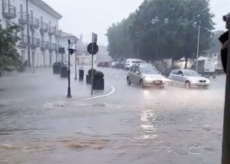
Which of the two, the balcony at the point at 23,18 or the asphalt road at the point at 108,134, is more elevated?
the balcony at the point at 23,18

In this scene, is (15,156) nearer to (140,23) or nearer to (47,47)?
(140,23)

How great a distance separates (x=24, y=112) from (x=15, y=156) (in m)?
5.33

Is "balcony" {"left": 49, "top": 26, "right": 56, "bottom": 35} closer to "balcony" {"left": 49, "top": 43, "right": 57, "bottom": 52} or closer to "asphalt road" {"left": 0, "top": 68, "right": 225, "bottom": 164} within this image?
"balcony" {"left": 49, "top": 43, "right": 57, "bottom": 52}

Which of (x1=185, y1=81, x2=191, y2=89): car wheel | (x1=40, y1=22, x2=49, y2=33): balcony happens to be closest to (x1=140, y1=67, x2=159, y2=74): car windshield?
(x1=185, y1=81, x2=191, y2=89): car wheel

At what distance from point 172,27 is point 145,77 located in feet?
67.9

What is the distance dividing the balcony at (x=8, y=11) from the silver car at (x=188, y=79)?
23.6 metres

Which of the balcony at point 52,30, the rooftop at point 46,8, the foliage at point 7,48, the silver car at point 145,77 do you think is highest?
the rooftop at point 46,8

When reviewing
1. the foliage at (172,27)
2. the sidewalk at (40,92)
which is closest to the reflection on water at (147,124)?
the sidewalk at (40,92)

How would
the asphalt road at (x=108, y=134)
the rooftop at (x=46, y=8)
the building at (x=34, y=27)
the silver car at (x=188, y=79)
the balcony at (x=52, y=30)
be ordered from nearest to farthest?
1. the asphalt road at (x=108, y=134)
2. the silver car at (x=188, y=79)
3. the building at (x=34, y=27)
4. the rooftop at (x=46, y=8)
5. the balcony at (x=52, y=30)

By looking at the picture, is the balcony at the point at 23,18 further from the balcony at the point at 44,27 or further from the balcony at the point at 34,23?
the balcony at the point at 44,27

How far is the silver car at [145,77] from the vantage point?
21891mm

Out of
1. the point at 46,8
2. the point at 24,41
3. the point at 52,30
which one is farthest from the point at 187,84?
the point at 52,30

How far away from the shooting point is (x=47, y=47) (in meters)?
60.3

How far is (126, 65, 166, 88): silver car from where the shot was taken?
21891 millimetres
